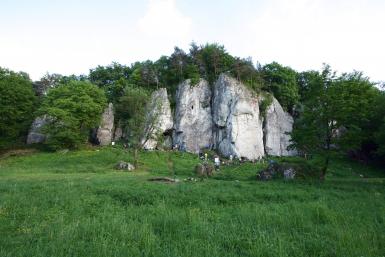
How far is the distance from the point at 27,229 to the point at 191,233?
4.96m

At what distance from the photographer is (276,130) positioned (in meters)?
61.4

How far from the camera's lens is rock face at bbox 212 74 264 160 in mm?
55938

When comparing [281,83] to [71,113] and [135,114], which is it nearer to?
[135,114]

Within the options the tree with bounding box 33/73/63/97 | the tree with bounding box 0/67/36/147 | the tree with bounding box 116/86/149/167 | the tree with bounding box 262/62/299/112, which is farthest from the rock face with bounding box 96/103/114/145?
the tree with bounding box 262/62/299/112

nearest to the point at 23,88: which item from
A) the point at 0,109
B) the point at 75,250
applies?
the point at 0,109

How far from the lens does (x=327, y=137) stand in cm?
2712

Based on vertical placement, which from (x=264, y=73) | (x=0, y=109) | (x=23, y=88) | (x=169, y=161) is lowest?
(x=169, y=161)

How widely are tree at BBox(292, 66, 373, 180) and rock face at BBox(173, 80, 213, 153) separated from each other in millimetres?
31512

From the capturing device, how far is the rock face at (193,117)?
58688mm

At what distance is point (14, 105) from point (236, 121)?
3671 centimetres

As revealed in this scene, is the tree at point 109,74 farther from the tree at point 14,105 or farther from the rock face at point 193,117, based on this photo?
the tree at point 14,105

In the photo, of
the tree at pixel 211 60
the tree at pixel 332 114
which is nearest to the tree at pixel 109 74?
the tree at pixel 211 60

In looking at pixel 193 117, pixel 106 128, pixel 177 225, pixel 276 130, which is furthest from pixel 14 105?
pixel 177 225

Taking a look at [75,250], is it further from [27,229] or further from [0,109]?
[0,109]
